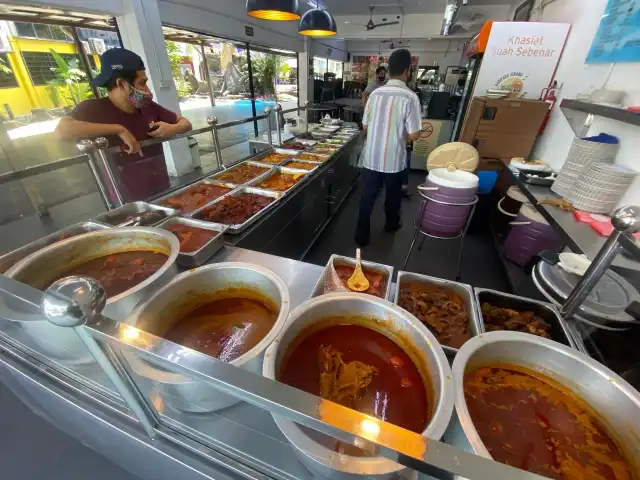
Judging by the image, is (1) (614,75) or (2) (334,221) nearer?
(1) (614,75)

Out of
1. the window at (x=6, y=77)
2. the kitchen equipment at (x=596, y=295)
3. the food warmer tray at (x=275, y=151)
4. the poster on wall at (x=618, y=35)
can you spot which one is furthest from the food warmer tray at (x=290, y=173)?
the window at (x=6, y=77)

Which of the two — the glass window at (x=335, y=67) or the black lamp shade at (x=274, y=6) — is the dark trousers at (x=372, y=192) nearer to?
the black lamp shade at (x=274, y=6)

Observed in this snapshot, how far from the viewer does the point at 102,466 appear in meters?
0.99

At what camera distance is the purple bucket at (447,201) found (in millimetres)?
1986

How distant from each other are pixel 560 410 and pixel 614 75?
3.07 meters

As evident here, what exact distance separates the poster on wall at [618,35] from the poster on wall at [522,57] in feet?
2.74

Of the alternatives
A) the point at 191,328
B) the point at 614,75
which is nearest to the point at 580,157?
the point at 614,75

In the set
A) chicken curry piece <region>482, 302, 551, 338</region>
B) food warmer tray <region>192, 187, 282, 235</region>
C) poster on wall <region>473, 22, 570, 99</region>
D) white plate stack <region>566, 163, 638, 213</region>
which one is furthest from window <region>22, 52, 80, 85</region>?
white plate stack <region>566, 163, 638, 213</region>

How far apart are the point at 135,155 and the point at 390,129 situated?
91.5 inches

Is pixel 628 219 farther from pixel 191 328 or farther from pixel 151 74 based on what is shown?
pixel 151 74

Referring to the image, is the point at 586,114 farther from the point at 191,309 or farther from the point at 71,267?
the point at 71,267

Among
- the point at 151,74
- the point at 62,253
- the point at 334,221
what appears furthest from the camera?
the point at 151,74

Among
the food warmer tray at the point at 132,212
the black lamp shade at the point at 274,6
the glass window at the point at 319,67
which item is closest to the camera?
the food warmer tray at the point at 132,212

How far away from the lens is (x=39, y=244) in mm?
1184
